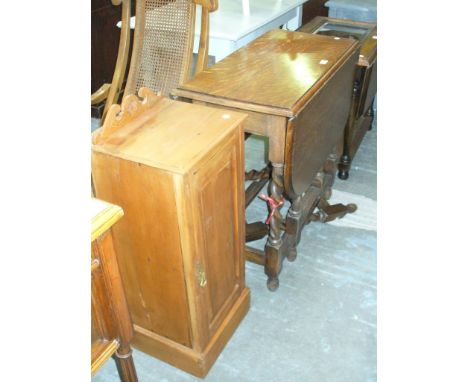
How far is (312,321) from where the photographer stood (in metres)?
1.88

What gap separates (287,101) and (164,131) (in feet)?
1.37

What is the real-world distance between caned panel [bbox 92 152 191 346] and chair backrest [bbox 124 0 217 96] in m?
0.89

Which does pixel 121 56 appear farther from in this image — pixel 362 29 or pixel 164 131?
pixel 362 29

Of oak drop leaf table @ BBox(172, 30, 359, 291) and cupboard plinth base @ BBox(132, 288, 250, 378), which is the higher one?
oak drop leaf table @ BBox(172, 30, 359, 291)

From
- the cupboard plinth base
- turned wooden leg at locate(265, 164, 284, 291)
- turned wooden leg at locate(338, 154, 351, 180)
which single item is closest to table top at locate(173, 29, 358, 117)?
turned wooden leg at locate(265, 164, 284, 291)

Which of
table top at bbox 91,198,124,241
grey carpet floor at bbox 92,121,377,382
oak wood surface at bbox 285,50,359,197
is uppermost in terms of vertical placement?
table top at bbox 91,198,124,241

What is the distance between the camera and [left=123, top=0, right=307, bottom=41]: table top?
7.83ft

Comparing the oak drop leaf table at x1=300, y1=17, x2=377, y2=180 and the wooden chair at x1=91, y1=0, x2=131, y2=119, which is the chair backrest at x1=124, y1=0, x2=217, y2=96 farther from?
the oak drop leaf table at x1=300, y1=17, x2=377, y2=180

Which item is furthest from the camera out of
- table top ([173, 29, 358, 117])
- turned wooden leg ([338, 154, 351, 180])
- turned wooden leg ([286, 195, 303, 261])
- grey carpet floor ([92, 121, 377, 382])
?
turned wooden leg ([338, 154, 351, 180])

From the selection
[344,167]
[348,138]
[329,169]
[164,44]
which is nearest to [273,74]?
[164,44]

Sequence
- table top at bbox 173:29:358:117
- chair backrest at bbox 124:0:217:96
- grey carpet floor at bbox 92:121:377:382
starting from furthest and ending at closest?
chair backrest at bbox 124:0:217:96, grey carpet floor at bbox 92:121:377:382, table top at bbox 173:29:358:117

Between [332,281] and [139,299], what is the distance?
90 cm
